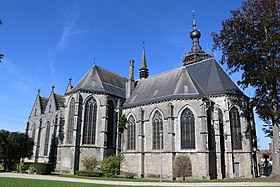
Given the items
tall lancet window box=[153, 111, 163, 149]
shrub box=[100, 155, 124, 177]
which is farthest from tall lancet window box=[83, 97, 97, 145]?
tall lancet window box=[153, 111, 163, 149]

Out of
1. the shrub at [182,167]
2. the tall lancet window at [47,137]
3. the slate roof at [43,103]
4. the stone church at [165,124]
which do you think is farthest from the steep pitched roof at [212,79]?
the slate roof at [43,103]

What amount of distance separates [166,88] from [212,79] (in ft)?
20.9

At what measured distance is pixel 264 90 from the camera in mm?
23453

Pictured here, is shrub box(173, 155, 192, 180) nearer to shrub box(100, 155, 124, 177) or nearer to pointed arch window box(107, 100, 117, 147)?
shrub box(100, 155, 124, 177)

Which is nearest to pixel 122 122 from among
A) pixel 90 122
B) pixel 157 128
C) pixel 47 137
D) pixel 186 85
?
pixel 90 122

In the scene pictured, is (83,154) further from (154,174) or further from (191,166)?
(191,166)

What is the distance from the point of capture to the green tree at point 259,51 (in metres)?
20.9

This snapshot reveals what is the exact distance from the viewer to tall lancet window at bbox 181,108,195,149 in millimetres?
26031

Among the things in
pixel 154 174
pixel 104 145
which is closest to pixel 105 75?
pixel 104 145

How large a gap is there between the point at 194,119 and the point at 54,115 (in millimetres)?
26640

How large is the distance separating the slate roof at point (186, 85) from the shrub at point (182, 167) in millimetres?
7183

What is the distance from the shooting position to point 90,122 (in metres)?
30.9

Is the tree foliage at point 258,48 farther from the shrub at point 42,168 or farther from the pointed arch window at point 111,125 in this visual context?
the shrub at point 42,168

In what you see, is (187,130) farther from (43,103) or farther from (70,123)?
(43,103)
